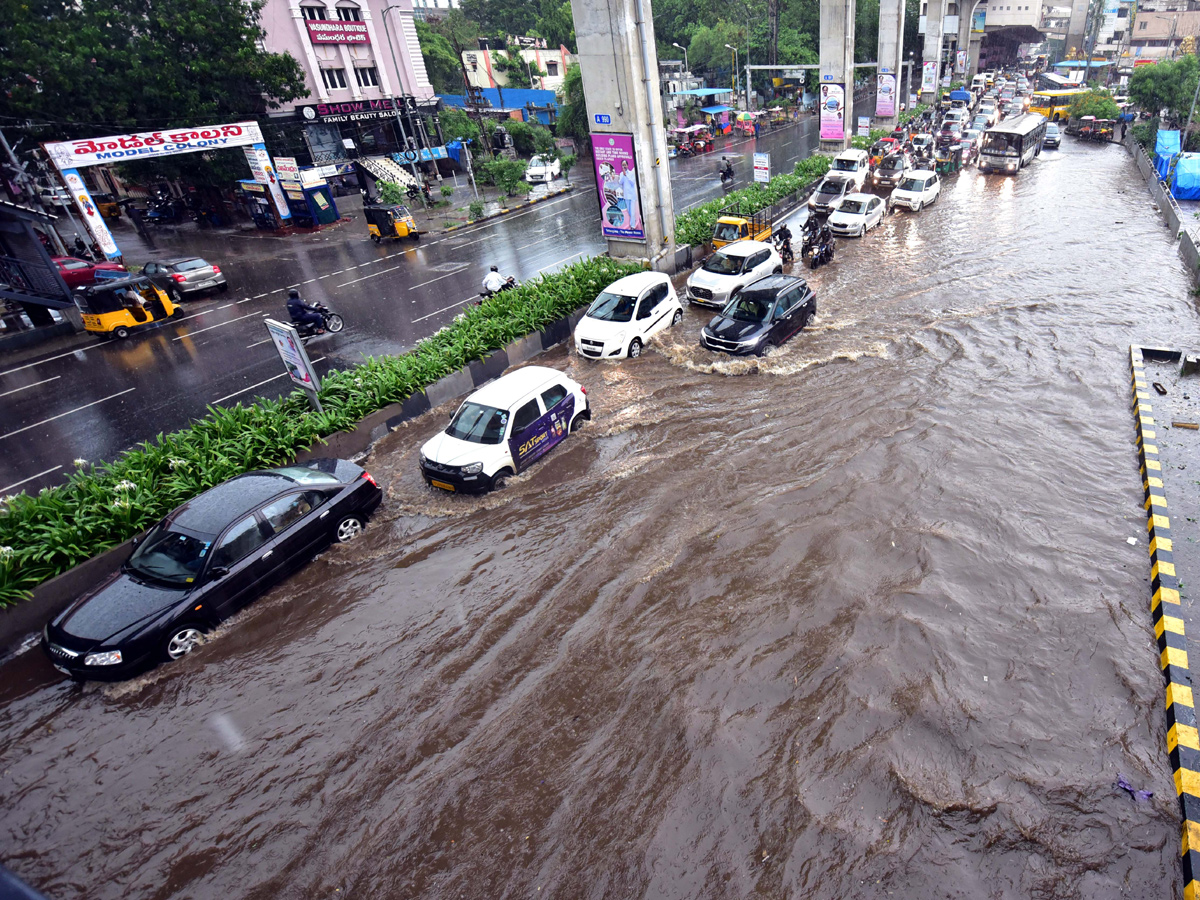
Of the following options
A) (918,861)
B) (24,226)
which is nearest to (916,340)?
(918,861)

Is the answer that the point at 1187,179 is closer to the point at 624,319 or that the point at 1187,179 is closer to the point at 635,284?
the point at 635,284

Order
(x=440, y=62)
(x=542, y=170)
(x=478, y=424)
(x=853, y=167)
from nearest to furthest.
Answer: (x=478, y=424) → (x=853, y=167) → (x=542, y=170) → (x=440, y=62)

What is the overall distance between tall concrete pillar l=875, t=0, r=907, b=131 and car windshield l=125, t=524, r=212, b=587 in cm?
4533

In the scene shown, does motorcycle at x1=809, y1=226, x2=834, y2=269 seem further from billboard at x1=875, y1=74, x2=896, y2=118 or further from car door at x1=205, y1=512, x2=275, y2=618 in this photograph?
billboard at x1=875, y1=74, x2=896, y2=118

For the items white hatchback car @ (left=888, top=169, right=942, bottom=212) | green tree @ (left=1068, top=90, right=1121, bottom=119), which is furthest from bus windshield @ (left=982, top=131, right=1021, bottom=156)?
green tree @ (left=1068, top=90, right=1121, bottom=119)

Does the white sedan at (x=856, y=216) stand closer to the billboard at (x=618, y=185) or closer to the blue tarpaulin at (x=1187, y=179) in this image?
the billboard at (x=618, y=185)

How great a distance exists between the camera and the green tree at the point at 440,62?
55625 mm

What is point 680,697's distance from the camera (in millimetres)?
6426

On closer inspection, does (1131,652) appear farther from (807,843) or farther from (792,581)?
(807,843)

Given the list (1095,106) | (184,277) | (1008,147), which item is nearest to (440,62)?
(184,277)

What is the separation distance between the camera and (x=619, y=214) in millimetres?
18938

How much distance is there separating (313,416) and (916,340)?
12.9 metres

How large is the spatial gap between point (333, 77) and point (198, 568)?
37547 millimetres


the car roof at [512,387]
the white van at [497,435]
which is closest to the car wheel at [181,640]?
the white van at [497,435]
